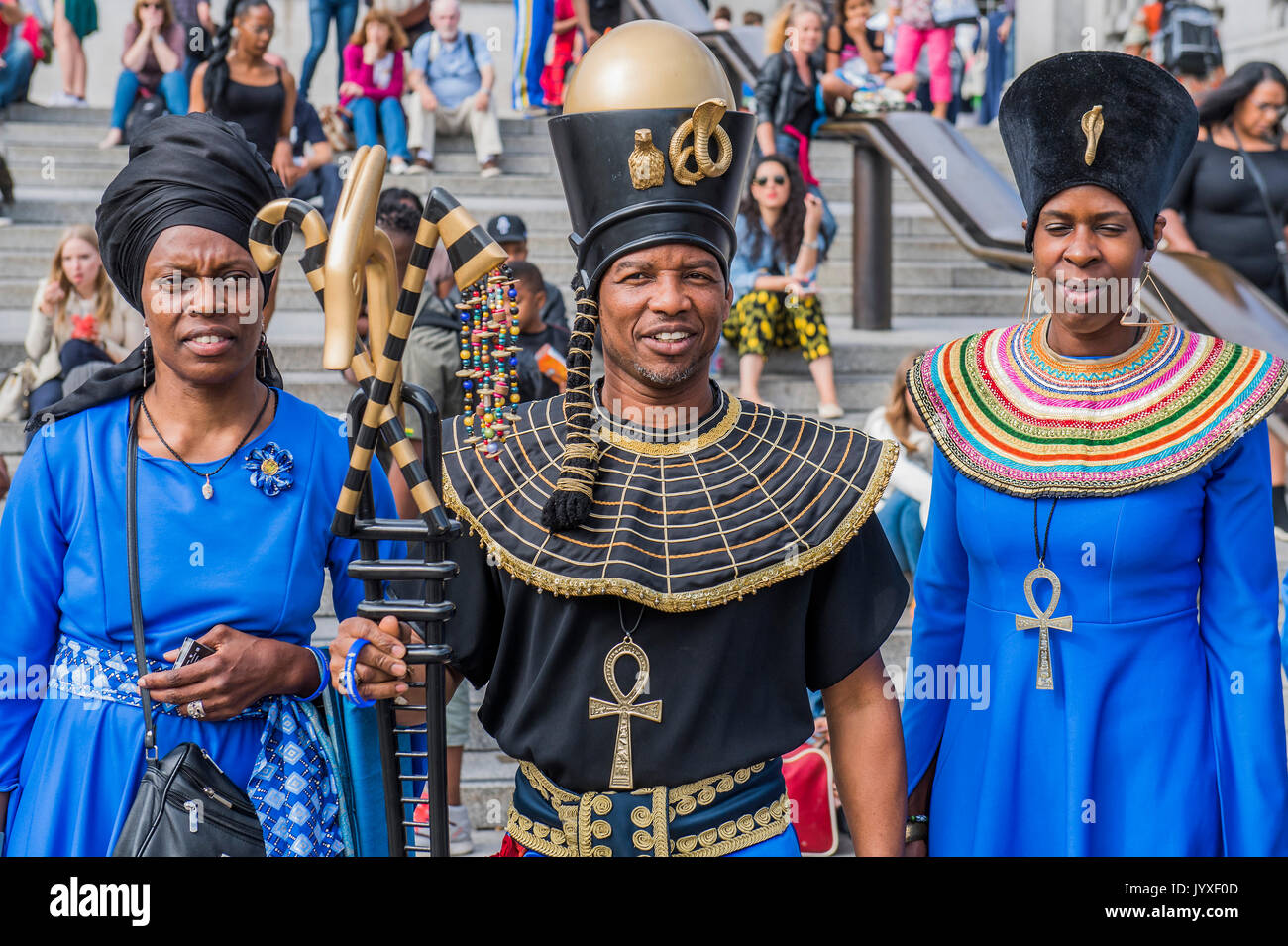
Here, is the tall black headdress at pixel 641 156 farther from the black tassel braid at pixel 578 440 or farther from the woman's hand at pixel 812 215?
the woman's hand at pixel 812 215

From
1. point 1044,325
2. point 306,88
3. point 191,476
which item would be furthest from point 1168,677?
point 306,88

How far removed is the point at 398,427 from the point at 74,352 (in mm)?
4313

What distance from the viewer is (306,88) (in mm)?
9414

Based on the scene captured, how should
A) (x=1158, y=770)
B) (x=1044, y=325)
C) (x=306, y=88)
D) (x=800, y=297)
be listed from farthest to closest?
(x=306, y=88) → (x=800, y=297) → (x=1044, y=325) → (x=1158, y=770)

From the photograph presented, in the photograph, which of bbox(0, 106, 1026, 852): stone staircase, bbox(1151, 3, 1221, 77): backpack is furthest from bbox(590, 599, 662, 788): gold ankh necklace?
bbox(1151, 3, 1221, 77): backpack

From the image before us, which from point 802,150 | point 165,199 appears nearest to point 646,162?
point 165,199

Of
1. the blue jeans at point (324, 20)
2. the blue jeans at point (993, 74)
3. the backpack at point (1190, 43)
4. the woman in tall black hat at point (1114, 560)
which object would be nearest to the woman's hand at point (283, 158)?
the blue jeans at point (324, 20)

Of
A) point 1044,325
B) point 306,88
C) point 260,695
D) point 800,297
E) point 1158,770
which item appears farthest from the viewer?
point 306,88

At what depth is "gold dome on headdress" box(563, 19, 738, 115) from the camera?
232cm

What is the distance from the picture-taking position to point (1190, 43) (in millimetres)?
8109

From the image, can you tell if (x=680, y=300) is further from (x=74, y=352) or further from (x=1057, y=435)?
(x=74, y=352)

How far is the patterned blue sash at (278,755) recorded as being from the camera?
8.29 ft

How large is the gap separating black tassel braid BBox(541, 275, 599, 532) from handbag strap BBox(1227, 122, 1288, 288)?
5.09m

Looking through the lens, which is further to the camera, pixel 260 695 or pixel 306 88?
pixel 306 88
